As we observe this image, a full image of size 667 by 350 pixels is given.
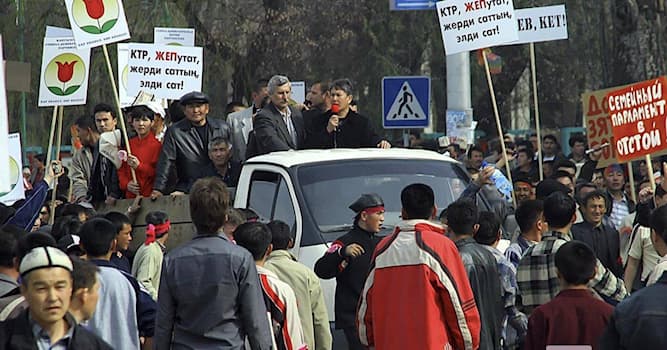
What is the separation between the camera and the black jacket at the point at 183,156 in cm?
1334

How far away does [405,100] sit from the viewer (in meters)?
20.7

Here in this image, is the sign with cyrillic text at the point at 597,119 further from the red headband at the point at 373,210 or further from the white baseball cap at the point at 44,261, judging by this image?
the white baseball cap at the point at 44,261

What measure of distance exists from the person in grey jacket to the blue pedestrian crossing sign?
504 inches

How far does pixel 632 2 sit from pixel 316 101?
466 inches

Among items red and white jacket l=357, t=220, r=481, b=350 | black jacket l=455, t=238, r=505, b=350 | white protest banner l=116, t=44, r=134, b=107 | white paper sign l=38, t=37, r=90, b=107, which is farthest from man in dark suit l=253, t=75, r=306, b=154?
red and white jacket l=357, t=220, r=481, b=350

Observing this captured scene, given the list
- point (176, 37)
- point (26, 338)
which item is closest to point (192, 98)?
point (176, 37)

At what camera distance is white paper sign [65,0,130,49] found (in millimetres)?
14742

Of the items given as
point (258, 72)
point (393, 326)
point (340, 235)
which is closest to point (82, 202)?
point (340, 235)

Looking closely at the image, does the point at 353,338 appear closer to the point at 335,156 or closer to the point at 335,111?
the point at 335,156

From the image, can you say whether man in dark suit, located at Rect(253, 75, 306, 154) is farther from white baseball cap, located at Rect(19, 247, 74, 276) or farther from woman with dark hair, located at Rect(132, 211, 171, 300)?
white baseball cap, located at Rect(19, 247, 74, 276)

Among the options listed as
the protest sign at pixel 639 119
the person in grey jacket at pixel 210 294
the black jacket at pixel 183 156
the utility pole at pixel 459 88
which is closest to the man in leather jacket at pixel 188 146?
the black jacket at pixel 183 156

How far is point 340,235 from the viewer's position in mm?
11461

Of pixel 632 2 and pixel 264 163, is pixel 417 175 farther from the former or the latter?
pixel 632 2

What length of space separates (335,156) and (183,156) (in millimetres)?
1793
